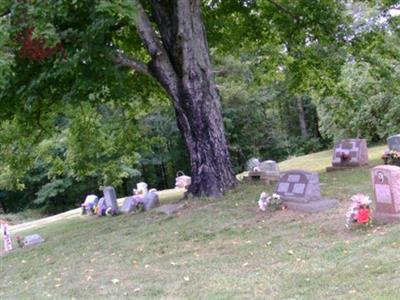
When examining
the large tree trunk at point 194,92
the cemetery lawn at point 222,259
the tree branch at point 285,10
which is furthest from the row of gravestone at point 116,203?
the tree branch at point 285,10

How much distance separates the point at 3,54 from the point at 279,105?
120 ft

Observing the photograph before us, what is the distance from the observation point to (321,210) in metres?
9.00

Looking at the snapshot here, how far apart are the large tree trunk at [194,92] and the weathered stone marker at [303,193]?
2506 mm

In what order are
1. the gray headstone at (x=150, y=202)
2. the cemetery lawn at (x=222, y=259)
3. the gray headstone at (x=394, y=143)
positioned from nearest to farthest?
the cemetery lawn at (x=222, y=259), the gray headstone at (x=150, y=202), the gray headstone at (x=394, y=143)

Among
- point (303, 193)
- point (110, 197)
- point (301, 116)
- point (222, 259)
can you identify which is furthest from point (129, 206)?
point (301, 116)

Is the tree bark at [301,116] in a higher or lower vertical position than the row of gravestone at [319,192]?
higher

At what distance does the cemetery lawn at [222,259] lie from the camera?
5566mm

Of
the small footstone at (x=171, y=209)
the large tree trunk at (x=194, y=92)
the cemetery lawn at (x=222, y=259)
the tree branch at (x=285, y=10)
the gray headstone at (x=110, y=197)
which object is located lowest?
the cemetery lawn at (x=222, y=259)

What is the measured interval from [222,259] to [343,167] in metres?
8.91

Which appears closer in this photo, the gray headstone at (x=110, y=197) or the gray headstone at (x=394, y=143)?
the gray headstone at (x=394, y=143)

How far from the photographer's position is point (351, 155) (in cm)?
1527

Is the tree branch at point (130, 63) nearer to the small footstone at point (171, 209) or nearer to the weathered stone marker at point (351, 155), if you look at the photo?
→ the small footstone at point (171, 209)

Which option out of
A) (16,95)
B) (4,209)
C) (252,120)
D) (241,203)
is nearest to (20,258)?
(16,95)

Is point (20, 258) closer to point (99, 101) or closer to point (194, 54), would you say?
point (99, 101)
